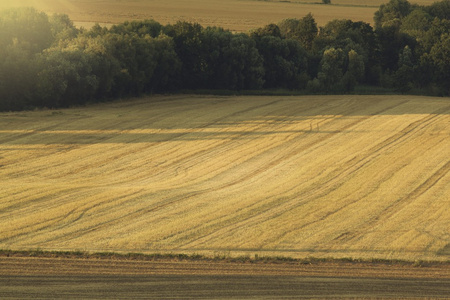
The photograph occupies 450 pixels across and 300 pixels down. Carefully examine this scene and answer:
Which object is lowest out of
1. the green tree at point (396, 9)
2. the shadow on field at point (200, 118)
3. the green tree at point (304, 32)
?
the shadow on field at point (200, 118)

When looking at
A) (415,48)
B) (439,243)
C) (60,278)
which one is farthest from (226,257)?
(415,48)

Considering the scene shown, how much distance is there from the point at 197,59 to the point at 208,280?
40274 millimetres

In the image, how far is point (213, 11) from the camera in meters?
113

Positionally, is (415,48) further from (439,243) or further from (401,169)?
(439,243)

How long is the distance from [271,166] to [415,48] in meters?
36.7

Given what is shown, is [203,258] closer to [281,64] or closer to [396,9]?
[281,64]

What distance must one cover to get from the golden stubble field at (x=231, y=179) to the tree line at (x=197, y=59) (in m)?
2.41

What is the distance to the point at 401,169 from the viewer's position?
1395 inches

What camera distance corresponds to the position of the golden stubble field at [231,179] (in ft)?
84.2

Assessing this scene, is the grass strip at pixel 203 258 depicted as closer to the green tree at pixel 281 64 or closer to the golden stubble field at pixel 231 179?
the golden stubble field at pixel 231 179

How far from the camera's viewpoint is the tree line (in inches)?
1929

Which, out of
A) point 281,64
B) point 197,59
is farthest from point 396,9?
point 197,59

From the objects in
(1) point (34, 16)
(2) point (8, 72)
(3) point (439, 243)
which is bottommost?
(3) point (439, 243)

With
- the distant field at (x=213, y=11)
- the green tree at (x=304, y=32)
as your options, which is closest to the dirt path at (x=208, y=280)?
the green tree at (x=304, y=32)
